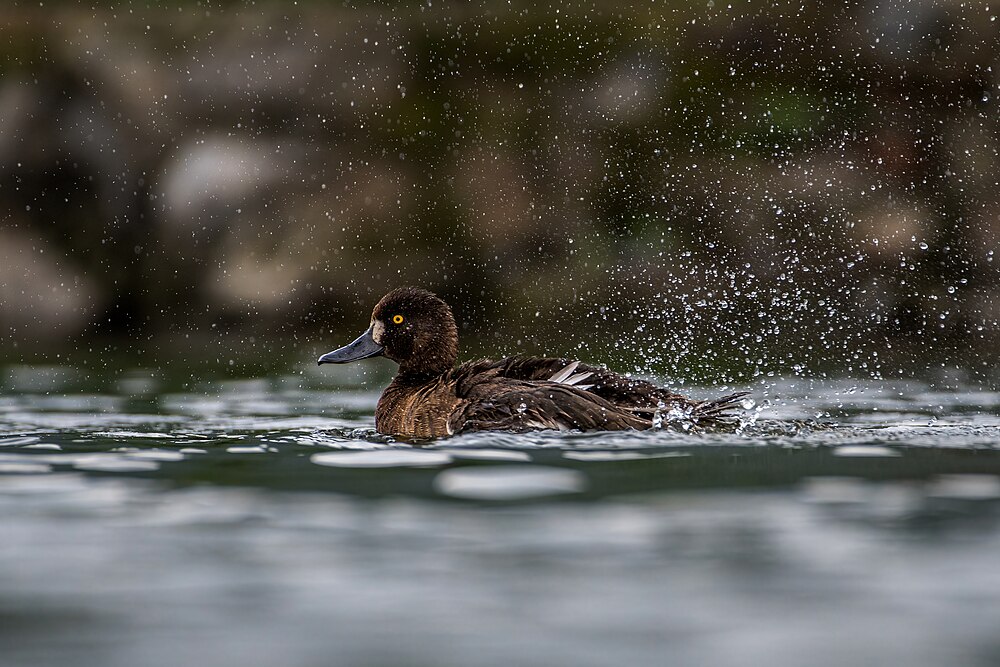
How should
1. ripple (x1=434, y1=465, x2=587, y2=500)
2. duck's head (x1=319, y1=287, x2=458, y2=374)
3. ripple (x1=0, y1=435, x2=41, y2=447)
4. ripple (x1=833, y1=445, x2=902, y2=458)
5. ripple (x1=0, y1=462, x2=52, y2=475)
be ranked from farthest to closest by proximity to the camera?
duck's head (x1=319, y1=287, x2=458, y2=374), ripple (x1=0, y1=435, x2=41, y2=447), ripple (x1=833, y1=445, x2=902, y2=458), ripple (x1=0, y1=462, x2=52, y2=475), ripple (x1=434, y1=465, x2=587, y2=500)

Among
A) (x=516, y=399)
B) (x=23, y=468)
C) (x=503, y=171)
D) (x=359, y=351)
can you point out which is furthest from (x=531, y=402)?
(x=503, y=171)

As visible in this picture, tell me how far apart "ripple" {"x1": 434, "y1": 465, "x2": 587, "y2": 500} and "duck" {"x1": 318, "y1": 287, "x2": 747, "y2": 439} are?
0.84m

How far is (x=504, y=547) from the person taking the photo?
368 centimetres

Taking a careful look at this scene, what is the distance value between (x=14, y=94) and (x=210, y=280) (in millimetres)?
2914

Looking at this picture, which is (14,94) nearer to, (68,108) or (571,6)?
(68,108)

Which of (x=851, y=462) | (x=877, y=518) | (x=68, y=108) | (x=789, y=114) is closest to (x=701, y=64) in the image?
(x=789, y=114)

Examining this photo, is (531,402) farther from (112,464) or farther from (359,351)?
(112,464)

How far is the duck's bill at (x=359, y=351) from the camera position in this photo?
6831 millimetres

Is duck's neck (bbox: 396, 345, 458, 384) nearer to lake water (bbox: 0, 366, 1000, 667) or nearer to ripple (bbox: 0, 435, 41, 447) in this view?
lake water (bbox: 0, 366, 1000, 667)

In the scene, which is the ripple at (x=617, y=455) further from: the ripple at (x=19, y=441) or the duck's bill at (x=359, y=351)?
the ripple at (x=19, y=441)

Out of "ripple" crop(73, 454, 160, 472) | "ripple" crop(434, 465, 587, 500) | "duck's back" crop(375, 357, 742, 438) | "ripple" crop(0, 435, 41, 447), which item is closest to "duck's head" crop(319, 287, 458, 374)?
"duck's back" crop(375, 357, 742, 438)

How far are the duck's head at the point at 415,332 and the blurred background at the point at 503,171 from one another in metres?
5.08

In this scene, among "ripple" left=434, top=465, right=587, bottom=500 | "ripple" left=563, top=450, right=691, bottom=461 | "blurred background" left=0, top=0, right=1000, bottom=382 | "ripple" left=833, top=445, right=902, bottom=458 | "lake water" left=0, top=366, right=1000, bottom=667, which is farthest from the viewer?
"blurred background" left=0, top=0, right=1000, bottom=382

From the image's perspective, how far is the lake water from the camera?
9.36ft
